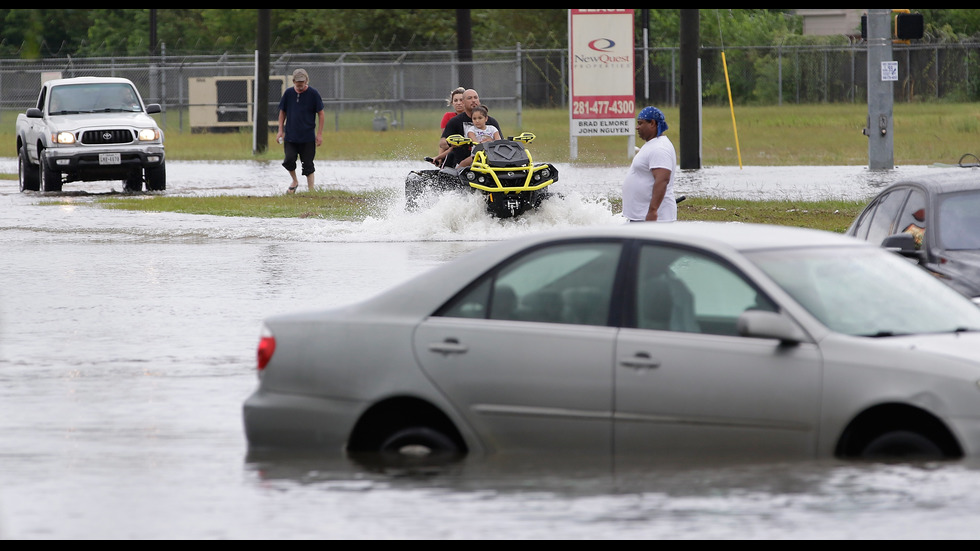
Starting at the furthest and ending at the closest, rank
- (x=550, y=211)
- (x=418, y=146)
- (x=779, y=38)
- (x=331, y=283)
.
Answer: (x=779, y=38), (x=418, y=146), (x=550, y=211), (x=331, y=283)

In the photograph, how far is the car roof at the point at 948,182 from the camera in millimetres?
10461

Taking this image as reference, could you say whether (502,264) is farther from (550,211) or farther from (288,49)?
(288,49)

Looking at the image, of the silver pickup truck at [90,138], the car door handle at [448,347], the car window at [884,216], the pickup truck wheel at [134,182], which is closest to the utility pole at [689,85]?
the silver pickup truck at [90,138]

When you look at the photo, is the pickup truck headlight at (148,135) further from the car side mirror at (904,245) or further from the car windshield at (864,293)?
the car windshield at (864,293)

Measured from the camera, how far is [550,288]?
658 centimetres

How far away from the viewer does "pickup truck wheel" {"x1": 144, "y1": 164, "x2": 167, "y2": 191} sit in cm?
2672

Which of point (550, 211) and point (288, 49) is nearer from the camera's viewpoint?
point (550, 211)

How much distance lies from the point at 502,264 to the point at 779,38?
187 ft

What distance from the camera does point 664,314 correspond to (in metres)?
6.40

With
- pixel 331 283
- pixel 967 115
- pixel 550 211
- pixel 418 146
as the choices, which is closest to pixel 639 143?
pixel 418 146

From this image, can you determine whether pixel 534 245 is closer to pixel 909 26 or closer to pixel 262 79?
pixel 909 26

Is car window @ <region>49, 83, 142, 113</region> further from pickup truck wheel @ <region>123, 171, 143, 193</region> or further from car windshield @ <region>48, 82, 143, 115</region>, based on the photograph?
pickup truck wheel @ <region>123, 171, 143, 193</region>

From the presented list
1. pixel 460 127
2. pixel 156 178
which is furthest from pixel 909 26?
pixel 156 178

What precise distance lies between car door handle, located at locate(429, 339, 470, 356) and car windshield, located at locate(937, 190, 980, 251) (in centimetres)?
477
